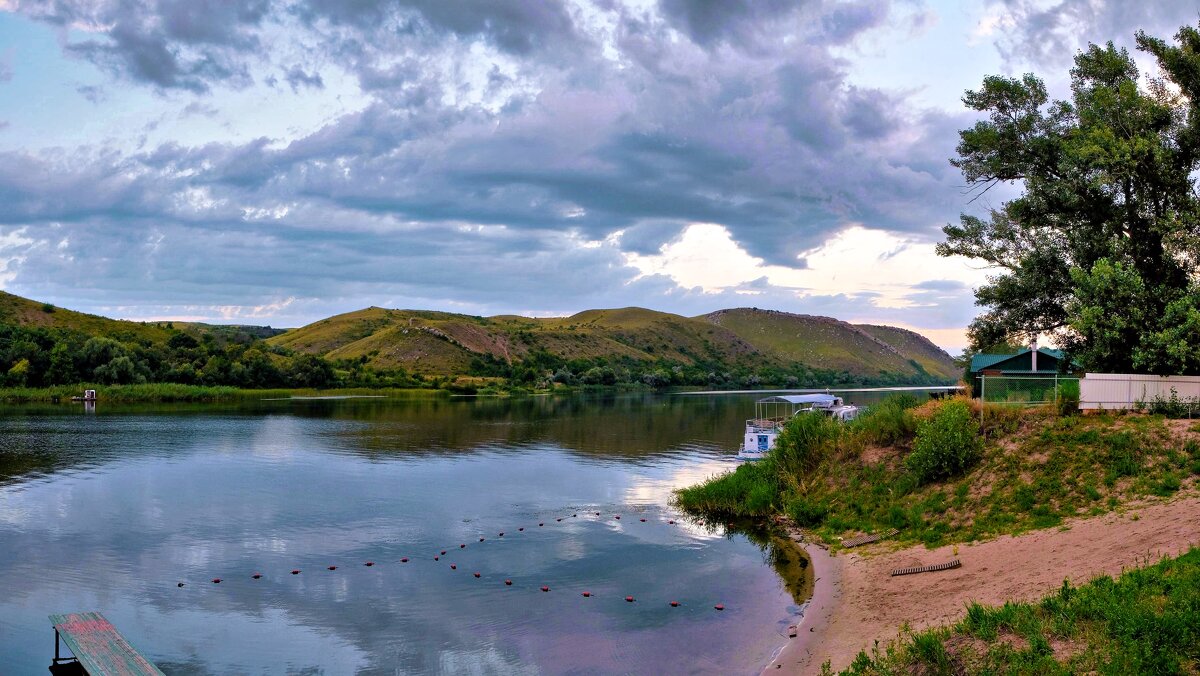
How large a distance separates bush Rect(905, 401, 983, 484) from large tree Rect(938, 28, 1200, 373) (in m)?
6.63

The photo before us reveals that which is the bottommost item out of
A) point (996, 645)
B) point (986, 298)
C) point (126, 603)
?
point (126, 603)

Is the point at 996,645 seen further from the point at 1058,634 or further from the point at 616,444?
the point at 616,444

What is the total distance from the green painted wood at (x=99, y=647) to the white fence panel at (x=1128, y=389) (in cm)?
3227

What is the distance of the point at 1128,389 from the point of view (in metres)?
29.8

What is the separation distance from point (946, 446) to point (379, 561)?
21898mm

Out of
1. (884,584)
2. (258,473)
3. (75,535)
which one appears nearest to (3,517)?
(75,535)

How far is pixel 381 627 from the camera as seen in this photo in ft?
69.3

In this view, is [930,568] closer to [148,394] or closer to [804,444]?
[804,444]

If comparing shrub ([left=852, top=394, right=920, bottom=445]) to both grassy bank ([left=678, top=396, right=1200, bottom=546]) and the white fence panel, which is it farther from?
the white fence panel

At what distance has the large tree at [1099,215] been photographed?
103ft

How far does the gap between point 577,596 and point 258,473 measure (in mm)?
32890

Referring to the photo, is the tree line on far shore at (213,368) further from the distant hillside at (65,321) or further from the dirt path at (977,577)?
the dirt path at (977,577)

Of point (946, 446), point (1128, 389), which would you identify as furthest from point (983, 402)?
point (1128, 389)

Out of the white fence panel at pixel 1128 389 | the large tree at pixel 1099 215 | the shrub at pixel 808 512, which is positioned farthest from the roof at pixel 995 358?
the shrub at pixel 808 512
